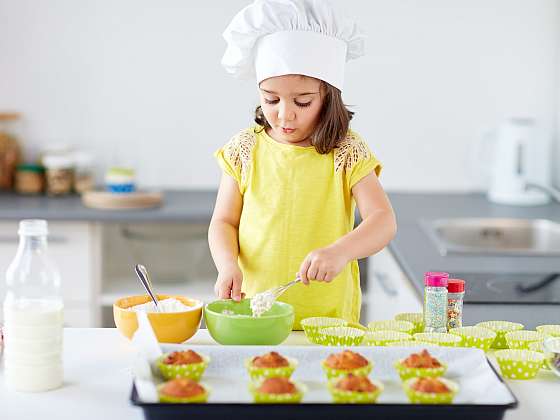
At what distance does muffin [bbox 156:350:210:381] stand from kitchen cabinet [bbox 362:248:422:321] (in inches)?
36.1

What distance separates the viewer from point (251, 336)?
1547 millimetres

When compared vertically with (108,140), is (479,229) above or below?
below

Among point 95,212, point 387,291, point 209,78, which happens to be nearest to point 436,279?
point 387,291

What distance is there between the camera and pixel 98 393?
137cm

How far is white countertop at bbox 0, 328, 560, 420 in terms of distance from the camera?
1295mm

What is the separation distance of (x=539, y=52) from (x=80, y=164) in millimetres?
1692

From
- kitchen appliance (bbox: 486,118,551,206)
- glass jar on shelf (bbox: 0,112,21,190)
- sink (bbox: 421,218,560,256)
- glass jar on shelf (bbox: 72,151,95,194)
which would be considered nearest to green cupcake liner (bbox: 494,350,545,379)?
sink (bbox: 421,218,560,256)

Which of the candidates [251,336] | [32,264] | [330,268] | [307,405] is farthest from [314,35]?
[307,405]

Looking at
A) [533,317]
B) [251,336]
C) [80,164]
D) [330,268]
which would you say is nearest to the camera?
[251,336]

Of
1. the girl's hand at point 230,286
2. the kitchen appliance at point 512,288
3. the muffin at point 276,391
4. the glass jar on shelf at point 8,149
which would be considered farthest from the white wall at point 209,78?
the muffin at point 276,391

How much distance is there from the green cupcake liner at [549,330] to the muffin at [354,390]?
482mm

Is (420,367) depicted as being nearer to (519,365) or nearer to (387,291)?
(519,365)

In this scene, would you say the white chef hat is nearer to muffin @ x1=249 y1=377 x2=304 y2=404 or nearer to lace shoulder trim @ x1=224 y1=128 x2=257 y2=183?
lace shoulder trim @ x1=224 y1=128 x2=257 y2=183

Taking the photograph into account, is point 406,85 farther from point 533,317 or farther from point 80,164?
point 533,317
